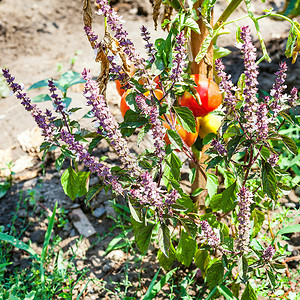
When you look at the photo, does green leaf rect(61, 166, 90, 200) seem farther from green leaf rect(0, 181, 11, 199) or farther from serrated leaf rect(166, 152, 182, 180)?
green leaf rect(0, 181, 11, 199)

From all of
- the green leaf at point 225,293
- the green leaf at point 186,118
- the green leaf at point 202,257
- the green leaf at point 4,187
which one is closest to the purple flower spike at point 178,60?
the green leaf at point 186,118

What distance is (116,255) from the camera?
1.92 metres

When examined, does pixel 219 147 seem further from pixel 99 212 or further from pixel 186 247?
pixel 99 212

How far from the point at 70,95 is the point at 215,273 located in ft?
7.03

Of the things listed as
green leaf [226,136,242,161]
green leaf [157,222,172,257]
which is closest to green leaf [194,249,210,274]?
green leaf [157,222,172,257]

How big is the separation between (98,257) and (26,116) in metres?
1.57

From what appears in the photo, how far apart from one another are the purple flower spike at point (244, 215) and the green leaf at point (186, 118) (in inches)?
10.5

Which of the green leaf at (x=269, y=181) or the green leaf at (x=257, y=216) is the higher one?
the green leaf at (x=269, y=181)

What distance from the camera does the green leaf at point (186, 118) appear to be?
119cm

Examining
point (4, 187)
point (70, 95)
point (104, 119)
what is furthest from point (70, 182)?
point (70, 95)

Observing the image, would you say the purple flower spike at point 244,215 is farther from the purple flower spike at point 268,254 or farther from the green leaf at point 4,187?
the green leaf at point 4,187

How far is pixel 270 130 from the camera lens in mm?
1156

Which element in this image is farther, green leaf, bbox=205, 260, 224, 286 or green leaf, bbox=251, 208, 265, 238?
green leaf, bbox=251, 208, 265, 238

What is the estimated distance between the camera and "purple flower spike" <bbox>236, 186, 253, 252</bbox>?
1170 mm
